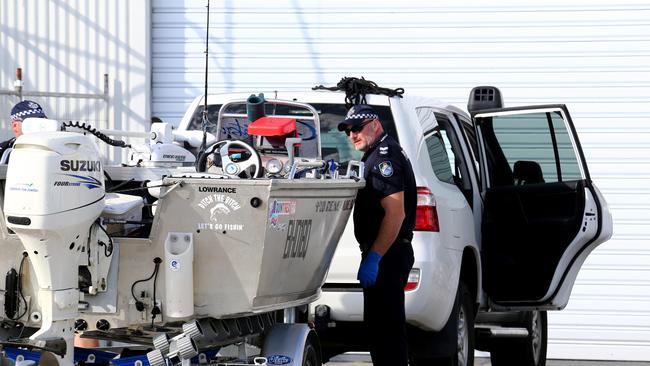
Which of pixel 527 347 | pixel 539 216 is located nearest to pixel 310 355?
pixel 539 216

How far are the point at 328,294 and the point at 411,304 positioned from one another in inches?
19.8

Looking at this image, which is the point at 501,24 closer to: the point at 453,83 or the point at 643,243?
the point at 453,83

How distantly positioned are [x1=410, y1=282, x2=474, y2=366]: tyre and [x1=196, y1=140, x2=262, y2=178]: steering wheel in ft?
7.21

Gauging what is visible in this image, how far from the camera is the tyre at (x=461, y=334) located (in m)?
8.40

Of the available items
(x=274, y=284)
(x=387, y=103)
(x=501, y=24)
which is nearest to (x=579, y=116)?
(x=501, y=24)

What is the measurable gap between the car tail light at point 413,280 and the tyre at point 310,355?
0.80m

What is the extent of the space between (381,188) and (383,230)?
248mm

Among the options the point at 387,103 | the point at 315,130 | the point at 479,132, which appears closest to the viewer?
the point at 315,130

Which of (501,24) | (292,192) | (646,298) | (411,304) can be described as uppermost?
(501,24)

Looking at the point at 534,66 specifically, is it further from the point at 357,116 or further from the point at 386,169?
the point at 386,169

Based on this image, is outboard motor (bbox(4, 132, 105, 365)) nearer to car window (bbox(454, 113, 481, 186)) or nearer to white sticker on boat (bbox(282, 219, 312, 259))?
white sticker on boat (bbox(282, 219, 312, 259))

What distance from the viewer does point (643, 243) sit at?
1363 centimetres

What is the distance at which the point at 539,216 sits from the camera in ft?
32.2

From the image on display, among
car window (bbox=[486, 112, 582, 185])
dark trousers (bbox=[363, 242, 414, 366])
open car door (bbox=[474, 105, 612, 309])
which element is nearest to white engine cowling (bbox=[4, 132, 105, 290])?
dark trousers (bbox=[363, 242, 414, 366])
